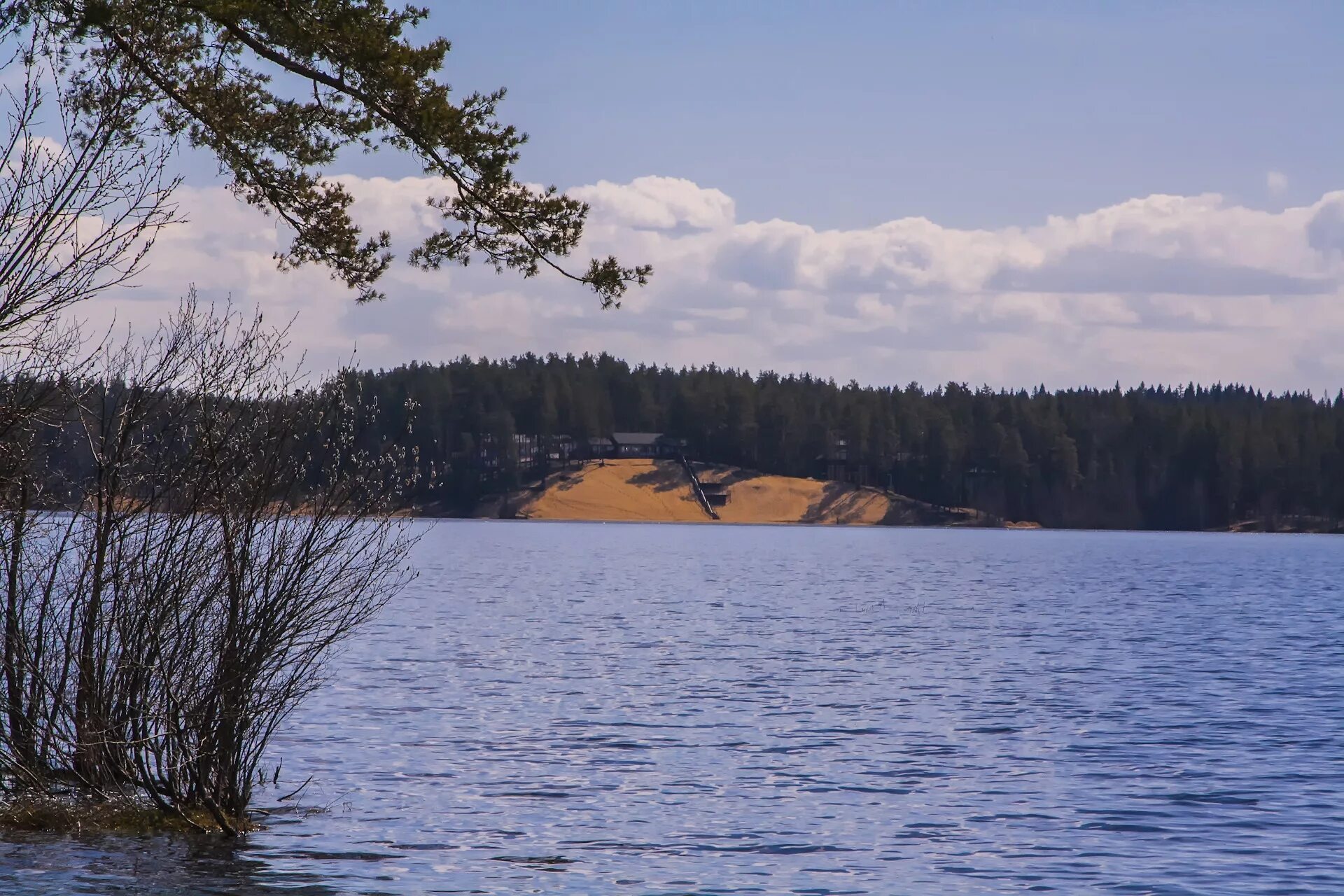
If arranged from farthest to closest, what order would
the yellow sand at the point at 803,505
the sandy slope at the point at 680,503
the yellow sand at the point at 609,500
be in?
the yellow sand at the point at 803,505 < the sandy slope at the point at 680,503 < the yellow sand at the point at 609,500

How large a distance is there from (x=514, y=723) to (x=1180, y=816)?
11.7 m

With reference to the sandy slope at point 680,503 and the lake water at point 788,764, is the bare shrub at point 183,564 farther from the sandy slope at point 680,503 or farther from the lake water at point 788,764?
the sandy slope at point 680,503

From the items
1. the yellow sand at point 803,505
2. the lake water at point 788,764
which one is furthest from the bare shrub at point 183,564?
the yellow sand at point 803,505

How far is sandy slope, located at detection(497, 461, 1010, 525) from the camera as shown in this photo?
194m

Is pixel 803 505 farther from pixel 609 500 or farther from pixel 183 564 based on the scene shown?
pixel 183 564

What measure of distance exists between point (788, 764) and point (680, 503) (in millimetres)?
176930

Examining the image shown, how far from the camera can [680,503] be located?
198875 millimetres

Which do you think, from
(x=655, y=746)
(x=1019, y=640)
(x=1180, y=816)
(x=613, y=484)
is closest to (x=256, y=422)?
(x=655, y=746)

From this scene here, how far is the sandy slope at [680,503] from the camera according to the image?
194 metres

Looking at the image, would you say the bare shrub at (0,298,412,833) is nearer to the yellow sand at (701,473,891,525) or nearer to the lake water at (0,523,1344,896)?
the lake water at (0,523,1344,896)

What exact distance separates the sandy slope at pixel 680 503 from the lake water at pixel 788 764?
141m

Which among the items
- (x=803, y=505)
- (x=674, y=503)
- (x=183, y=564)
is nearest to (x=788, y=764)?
(x=183, y=564)

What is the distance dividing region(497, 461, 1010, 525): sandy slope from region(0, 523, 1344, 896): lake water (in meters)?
141

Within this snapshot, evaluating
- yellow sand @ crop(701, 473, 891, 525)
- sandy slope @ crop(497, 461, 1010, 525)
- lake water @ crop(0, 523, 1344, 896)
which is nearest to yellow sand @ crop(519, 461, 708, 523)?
sandy slope @ crop(497, 461, 1010, 525)
